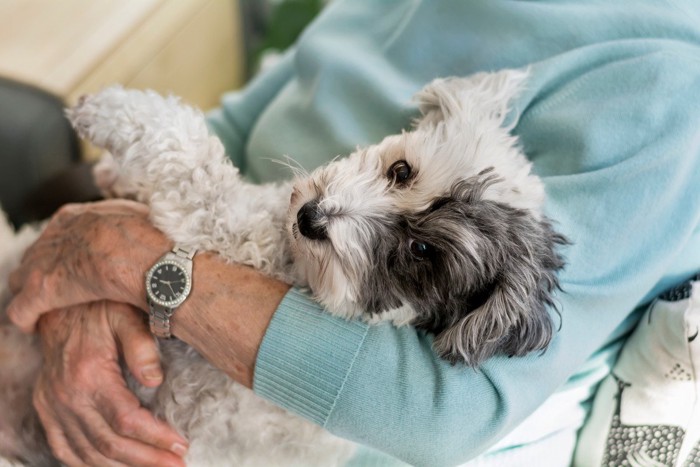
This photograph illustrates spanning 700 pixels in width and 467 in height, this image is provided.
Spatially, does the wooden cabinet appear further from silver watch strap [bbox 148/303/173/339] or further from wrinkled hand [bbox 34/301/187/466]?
silver watch strap [bbox 148/303/173/339]

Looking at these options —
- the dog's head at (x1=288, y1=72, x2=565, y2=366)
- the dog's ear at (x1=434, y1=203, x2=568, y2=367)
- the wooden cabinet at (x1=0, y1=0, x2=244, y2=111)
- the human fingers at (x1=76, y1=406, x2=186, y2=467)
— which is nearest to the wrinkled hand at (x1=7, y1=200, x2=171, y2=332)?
the human fingers at (x1=76, y1=406, x2=186, y2=467)

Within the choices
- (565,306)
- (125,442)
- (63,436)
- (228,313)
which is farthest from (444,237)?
(63,436)

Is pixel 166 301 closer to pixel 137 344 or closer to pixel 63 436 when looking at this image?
pixel 137 344

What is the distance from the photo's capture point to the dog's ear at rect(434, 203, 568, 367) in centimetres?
126

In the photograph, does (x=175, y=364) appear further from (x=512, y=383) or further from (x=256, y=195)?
(x=512, y=383)

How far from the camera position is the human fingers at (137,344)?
5.09 feet

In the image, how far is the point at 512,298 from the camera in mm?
1274

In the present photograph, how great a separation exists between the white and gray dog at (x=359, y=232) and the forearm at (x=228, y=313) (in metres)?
0.05

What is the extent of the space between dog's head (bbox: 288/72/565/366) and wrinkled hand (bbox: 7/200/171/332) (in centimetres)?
37

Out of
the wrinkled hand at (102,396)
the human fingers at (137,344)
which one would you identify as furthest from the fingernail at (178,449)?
the human fingers at (137,344)

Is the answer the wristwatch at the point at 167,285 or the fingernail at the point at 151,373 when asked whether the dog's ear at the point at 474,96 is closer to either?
the wristwatch at the point at 167,285

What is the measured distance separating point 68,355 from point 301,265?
62 centimetres

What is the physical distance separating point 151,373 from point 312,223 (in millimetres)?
554

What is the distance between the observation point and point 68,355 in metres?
1.62
